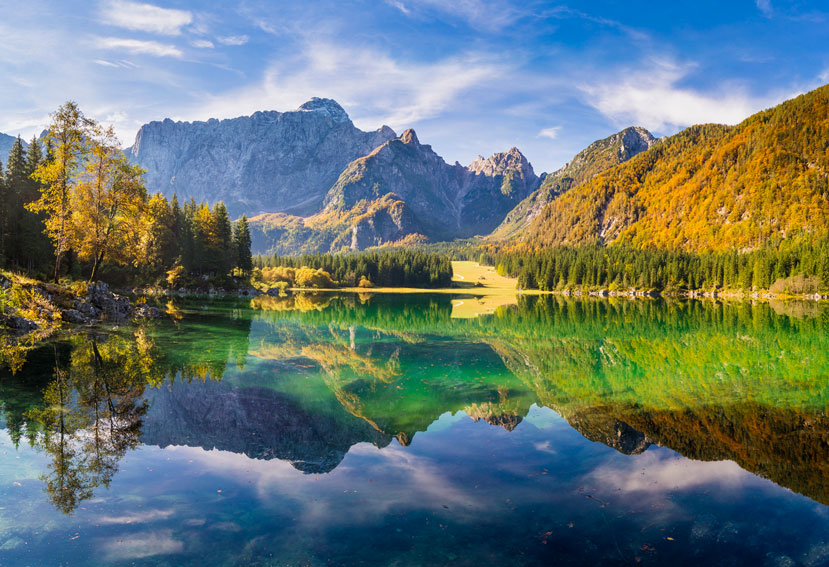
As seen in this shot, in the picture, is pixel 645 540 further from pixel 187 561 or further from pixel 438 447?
pixel 187 561

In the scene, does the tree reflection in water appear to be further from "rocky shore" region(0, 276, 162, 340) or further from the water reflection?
"rocky shore" region(0, 276, 162, 340)

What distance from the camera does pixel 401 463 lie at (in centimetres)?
1334

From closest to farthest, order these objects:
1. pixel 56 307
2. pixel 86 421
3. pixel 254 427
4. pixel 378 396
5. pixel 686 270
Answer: pixel 86 421 < pixel 254 427 < pixel 378 396 < pixel 56 307 < pixel 686 270

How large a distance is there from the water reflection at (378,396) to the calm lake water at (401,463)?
→ 0.12 meters

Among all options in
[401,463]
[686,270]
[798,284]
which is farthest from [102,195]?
[686,270]

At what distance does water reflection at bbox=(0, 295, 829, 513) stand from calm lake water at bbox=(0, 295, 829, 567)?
4.7 inches

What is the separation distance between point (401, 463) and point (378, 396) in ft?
24.6

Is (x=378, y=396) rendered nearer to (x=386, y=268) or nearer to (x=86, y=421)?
(x=86, y=421)

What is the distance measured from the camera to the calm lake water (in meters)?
9.01

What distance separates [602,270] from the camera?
156125mm

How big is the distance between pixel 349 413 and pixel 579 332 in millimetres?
36568

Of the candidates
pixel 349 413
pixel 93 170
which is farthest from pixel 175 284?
pixel 349 413

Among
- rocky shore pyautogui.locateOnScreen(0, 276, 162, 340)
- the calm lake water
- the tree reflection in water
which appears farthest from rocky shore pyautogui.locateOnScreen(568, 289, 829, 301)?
the tree reflection in water

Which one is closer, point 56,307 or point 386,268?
point 56,307
